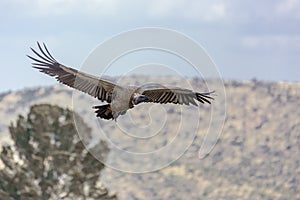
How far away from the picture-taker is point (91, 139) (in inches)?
1654

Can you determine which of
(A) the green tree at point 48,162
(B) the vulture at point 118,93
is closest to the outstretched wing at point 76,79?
(B) the vulture at point 118,93

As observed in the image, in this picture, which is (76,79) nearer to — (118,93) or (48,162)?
(118,93)

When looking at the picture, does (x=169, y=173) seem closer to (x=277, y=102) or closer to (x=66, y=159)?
(x=277, y=102)

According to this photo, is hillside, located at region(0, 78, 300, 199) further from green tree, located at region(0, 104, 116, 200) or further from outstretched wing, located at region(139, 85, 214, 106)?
outstretched wing, located at region(139, 85, 214, 106)

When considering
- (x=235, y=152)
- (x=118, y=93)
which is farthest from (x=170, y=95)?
(x=235, y=152)

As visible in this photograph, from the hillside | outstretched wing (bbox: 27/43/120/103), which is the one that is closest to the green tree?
outstretched wing (bbox: 27/43/120/103)

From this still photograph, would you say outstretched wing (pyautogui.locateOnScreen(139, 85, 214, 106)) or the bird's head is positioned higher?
outstretched wing (pyautogui.locateOnScreen(139, 85, 214, 106))

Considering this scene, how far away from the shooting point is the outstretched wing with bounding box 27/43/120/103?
16828 mm

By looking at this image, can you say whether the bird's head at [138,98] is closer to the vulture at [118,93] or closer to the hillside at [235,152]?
the vulture at [118,93]

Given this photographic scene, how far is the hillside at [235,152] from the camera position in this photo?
11806 centimetres

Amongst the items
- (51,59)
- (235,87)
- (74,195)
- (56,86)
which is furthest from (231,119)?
(51,59)

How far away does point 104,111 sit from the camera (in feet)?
54.4

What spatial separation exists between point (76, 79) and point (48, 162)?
33.5m

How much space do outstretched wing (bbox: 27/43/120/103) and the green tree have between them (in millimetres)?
29662
